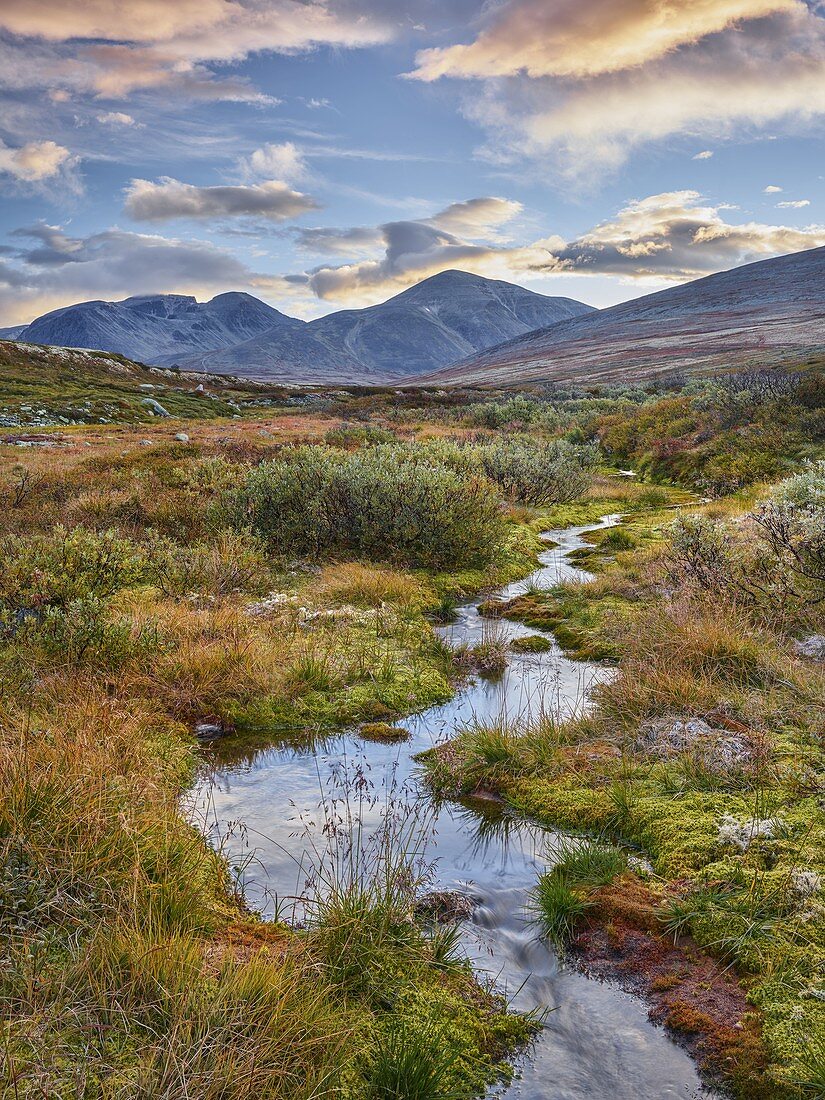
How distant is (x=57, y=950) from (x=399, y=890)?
178cm

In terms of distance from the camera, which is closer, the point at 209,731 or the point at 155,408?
the point at 209,731

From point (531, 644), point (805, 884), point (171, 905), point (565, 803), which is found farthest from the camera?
point (531, 644)

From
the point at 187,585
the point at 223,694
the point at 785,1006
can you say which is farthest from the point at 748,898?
the point at 187,585

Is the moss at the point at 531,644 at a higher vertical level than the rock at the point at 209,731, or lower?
lower

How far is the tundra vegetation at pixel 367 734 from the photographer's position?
296cm

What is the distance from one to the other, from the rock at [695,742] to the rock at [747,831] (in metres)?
0.71

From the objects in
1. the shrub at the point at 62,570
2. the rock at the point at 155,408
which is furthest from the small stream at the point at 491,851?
the rock at the point at 155,408

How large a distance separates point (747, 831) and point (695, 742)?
1155 millimetres

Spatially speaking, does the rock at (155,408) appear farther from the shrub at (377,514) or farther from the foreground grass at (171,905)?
the foreground grass at (171,905)

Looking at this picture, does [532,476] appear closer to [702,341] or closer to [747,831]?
[747,831]

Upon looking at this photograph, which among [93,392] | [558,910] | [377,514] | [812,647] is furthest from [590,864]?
[93,392]

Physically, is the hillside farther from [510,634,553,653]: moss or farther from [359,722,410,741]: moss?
[359,722,410,741]: moss

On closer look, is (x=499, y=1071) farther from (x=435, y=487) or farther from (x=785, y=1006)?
(x=435, y=487)

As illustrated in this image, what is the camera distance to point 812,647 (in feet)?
23.9
